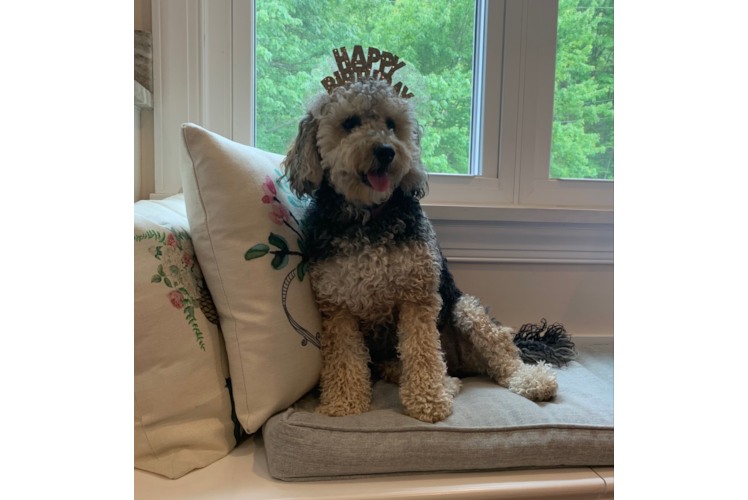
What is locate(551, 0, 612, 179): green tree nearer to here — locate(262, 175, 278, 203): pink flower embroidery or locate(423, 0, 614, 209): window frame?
locate(423, 0, 614, 209): window frame

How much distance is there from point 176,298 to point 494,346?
0.87 metres

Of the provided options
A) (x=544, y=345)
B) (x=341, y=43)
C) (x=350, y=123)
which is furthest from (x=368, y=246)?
(x=341, y=43)

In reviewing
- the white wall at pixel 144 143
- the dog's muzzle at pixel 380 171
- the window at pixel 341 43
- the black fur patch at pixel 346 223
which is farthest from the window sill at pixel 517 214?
the white wall at pixel 144 143

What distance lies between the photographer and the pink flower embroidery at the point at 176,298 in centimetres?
100

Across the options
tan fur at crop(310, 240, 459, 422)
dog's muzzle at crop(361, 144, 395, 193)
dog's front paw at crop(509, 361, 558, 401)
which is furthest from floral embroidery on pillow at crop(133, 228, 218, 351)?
dog's front paw at crop(509, 361, 558, 401)

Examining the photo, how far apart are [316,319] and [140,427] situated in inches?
17.9

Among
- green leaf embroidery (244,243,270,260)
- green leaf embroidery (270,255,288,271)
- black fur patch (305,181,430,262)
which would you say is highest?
black fur patch (305,181,430,262)

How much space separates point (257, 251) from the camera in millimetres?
1082

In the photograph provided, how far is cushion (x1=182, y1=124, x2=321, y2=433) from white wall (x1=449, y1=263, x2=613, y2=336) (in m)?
0.82

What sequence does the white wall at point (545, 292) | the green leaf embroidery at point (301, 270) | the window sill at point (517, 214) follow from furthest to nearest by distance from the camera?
the white wall at point (545, 292) < the window sill at point (517, 214) < the green leaf embroidery at point (301, 270)

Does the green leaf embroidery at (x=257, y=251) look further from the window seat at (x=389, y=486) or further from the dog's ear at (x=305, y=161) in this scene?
the window seat at (x=389, y=486)

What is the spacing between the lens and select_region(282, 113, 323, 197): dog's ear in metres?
1.14

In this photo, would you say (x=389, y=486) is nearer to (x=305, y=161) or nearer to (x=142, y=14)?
(x=305, y=161)

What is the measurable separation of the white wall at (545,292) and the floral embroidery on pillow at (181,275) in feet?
3.08
